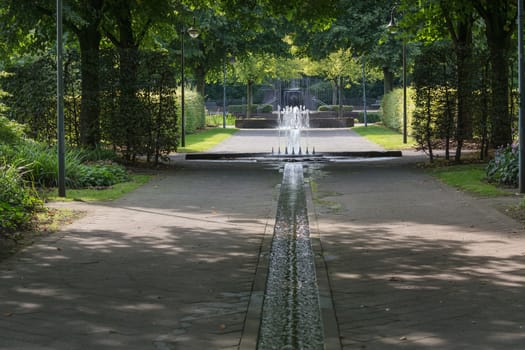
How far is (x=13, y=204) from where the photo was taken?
456 inches

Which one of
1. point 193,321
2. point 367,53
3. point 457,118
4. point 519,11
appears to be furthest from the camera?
point 367,53

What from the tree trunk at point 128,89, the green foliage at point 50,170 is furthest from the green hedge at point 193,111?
the green foliage at point 50,170

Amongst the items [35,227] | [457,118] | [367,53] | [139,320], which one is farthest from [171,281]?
[367,53]

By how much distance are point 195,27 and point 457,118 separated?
1828cm

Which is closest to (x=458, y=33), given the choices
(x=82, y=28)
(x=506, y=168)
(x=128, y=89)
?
(x=128, y=89)

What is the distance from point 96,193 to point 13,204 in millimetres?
4167

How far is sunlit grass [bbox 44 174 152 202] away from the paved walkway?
2.97 feet

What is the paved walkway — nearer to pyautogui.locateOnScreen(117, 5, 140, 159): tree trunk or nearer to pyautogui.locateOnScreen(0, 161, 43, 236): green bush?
pyautogui.locateOnScreen(0, 161, 43, 236): green bush

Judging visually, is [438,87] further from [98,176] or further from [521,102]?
[98,176]

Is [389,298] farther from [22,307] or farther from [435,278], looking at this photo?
[22,307]

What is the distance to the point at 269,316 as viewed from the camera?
6816 mm

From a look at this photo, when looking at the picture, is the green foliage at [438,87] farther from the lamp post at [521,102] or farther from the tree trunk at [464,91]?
the lamp post at [521,102]

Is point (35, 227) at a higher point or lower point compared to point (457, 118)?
lower

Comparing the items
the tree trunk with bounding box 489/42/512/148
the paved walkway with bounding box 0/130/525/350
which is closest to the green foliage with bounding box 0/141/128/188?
the paved walkway with bounding box 0/130/525/350
